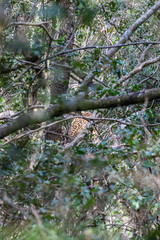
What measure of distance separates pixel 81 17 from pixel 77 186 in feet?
11.2

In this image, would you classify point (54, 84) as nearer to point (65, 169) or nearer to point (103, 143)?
point (103, 143)

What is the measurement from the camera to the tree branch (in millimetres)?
2807

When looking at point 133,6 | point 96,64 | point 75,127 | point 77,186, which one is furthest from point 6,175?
point 133,6

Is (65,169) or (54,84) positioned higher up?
(54,84)

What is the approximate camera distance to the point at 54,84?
552 centimetres

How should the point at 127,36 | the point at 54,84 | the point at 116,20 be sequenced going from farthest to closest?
the point at 116,20 → the point at 54,84 → the point at 127,36

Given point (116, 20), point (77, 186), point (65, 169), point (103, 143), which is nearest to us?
point (77, 186)

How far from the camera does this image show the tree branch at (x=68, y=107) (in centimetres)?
281

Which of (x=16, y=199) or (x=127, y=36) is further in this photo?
(x=127, y=36)

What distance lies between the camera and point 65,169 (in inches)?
101

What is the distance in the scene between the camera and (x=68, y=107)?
2918 mm

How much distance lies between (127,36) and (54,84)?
4.87ft

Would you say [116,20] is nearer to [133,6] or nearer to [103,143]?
[133,6]

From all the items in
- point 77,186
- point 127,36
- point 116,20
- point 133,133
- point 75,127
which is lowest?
point 75,127
